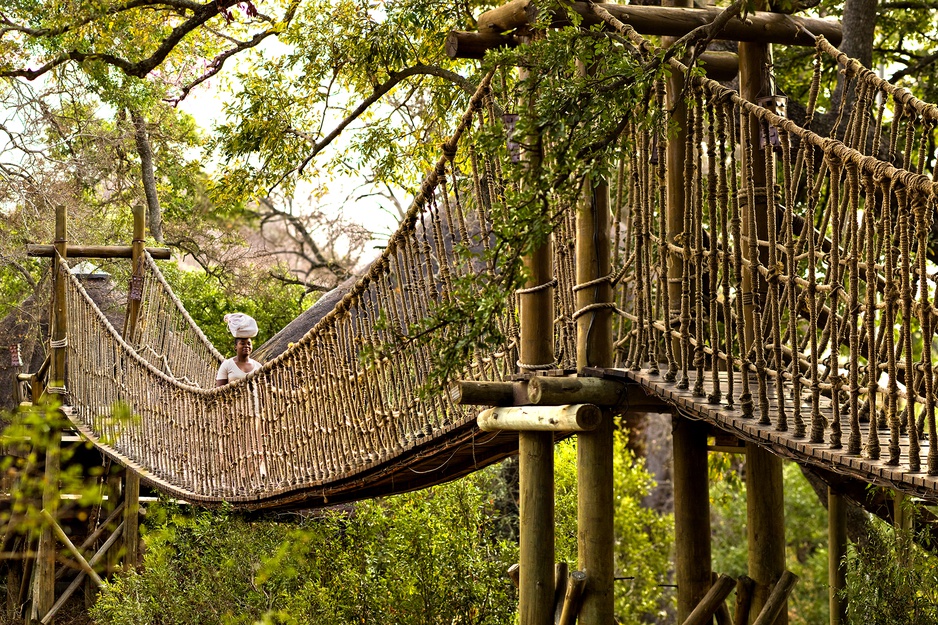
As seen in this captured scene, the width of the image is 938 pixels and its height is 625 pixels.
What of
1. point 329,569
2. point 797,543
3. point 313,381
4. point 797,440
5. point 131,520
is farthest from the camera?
point 797,543

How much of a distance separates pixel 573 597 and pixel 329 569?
264 centimetres

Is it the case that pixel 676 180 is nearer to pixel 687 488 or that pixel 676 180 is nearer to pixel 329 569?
pixel 687 488

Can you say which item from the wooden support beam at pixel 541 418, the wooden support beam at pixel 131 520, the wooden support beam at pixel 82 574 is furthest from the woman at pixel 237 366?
the wooden support beam at pixel 541 418

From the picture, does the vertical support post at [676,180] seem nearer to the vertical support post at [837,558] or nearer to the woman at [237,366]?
the vertical support post at [837,558]

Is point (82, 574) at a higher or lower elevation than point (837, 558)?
lower

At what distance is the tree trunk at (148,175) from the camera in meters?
8.71

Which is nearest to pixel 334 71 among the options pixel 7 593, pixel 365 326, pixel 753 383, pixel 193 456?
pixel 193 456

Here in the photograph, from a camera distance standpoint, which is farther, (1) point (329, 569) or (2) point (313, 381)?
(1) point (329, 569)

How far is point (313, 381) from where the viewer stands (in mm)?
4074

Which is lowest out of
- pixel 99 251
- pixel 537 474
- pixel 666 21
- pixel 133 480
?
pixel 133 480

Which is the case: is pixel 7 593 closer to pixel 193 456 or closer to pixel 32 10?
pixel 193 456

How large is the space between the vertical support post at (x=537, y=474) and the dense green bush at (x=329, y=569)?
6.52 ft

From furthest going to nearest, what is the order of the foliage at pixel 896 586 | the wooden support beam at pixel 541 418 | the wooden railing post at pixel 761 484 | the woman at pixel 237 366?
the woman at pixel 237 366
the foliage at pixel 896 586
the wooden railing post at pixel 761 484
the wooden support beam at pixel 541 418

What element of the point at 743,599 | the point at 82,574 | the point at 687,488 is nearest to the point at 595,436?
the point at 687,488
